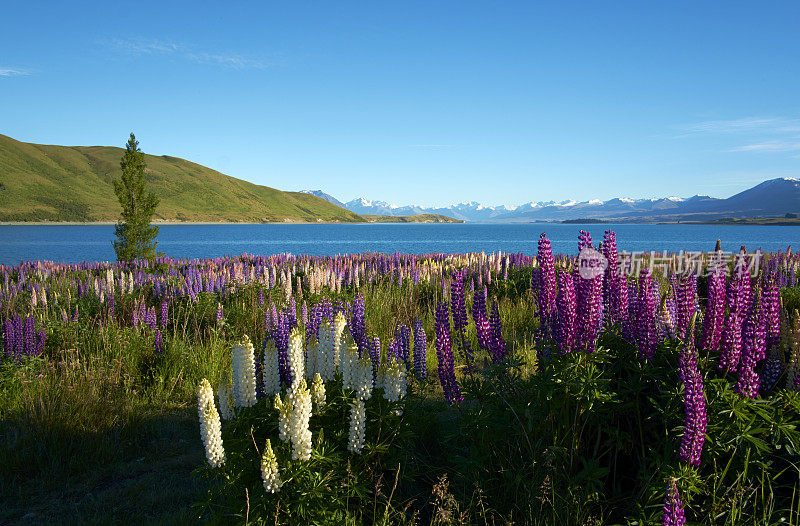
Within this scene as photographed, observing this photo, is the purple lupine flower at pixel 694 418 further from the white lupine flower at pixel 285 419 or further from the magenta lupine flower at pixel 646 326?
the white lupine flower at pixel 285 419

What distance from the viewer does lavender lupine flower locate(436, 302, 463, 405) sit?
4.37m

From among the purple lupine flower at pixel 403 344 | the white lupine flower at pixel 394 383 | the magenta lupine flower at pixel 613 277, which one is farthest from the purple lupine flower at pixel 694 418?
the purple lupine flower at pixel 403 344

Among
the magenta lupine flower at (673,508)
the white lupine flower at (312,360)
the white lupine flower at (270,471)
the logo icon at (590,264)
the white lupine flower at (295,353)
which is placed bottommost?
the magenta lupine flower at (673,508)

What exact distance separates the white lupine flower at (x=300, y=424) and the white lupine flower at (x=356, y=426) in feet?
1.12

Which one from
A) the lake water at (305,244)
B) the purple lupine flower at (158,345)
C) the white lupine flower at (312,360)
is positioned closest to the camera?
the white lupine flower at (312,360)

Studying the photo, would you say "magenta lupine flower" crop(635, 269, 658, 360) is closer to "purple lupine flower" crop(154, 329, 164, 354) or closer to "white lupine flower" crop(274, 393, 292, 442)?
"white lupine flower" crop(274, 393, 292, 442)

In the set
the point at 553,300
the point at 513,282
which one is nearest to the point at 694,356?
the point at 553,300

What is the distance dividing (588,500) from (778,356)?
70.6 inches

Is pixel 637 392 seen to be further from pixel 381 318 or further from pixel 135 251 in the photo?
pixel 135 251

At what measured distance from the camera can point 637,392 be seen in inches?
125

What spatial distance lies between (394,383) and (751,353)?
2.38 meters

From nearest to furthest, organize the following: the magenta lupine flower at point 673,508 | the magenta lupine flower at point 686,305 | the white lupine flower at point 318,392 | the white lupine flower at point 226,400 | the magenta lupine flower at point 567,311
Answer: the magenta lupine flower at point 673,508
the white lupine flower at point 318,392
the magenta lupine flower at point 567,311
the magenta lupine flower at point 686,305
the white lupine flower at point 226,400

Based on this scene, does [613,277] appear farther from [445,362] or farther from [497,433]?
[445,362]

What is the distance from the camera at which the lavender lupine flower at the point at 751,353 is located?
2.90 m
